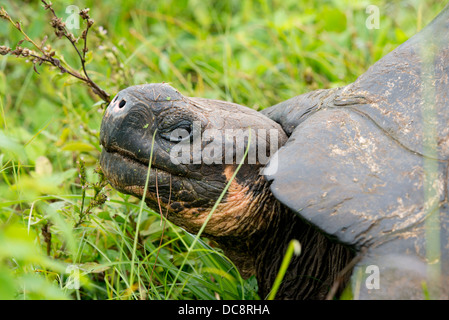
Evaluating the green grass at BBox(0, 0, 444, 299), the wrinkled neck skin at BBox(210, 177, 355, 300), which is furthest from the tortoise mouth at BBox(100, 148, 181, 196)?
the green grass at BBox(0, 0, 444, 299)

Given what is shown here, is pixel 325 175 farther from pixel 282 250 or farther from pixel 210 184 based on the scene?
pixel 282 250

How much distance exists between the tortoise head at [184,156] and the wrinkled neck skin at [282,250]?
0.16ft

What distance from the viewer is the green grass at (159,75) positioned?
7.54 ft

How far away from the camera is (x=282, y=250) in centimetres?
193

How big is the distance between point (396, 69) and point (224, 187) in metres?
0.70

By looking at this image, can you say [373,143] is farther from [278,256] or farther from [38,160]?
[38,160]

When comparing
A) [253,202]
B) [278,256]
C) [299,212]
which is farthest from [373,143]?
[278,256]

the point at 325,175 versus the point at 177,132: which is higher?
the point at 177,132

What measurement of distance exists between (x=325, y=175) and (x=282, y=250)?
1.74 feet

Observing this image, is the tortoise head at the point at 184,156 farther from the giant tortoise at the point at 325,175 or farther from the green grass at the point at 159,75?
the green grass at the point at 159,75

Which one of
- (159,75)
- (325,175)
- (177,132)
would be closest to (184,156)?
(177,132)

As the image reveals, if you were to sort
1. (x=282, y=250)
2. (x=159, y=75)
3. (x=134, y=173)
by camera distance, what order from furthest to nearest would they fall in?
(x=159, y=75), (x=282, y=250), (x=134, y=173)

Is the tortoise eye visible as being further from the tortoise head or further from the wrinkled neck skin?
the wrinkled neck skin

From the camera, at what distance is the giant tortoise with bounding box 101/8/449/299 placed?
1.39m
